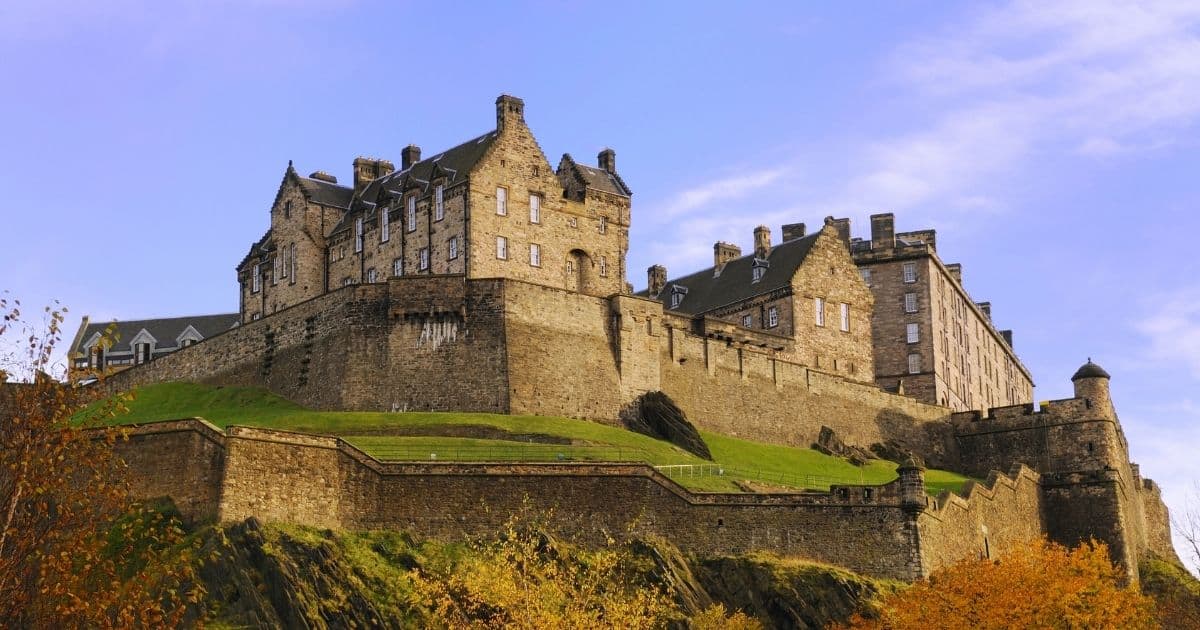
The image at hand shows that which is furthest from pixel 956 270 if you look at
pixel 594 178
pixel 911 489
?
pixel 911 489

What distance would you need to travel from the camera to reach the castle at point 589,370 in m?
61.7

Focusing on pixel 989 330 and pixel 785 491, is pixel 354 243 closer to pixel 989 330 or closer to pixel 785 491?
pixel 785 491

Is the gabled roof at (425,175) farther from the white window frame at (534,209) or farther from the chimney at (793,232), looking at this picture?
the chimney at (793,232)

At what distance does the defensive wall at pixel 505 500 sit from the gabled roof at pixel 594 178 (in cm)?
2932

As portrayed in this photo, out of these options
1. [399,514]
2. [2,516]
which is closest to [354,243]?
[399,514]

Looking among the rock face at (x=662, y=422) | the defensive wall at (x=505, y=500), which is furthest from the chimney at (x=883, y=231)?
the defensive wall at (x=505, y=500)

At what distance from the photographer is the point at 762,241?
10425cm

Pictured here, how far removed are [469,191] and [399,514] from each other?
1025 inches

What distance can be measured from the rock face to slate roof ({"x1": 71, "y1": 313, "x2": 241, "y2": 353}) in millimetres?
41499

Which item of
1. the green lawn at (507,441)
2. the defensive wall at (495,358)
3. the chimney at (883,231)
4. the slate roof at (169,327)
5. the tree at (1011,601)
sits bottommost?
the tree at (1011,601)

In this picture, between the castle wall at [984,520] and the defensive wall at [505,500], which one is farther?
the castle wall at [984,520]

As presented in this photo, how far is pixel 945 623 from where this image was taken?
56.9 metres

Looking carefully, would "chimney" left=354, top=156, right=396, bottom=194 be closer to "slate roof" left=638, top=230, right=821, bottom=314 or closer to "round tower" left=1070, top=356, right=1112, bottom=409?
"slate roof" left=638, top=230, right=821, bottom=314

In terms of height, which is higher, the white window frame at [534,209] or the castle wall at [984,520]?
the white window frame at [534,209]
